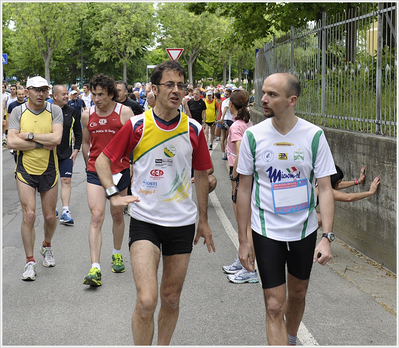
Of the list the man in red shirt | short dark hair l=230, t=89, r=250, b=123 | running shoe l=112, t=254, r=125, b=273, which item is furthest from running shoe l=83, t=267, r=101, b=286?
short dark hair l=230, t=89, r=250, b=123

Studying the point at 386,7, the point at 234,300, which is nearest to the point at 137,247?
the point at 234,300

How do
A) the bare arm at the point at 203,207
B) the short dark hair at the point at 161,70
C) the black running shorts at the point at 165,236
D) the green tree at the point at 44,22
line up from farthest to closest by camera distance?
the green tree at the point at 44,22 < the bare arm at the point at 203,207 < the short dark hair at the point at 161,70 < the black running shorts at the point at 165,236

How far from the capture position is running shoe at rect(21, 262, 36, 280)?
6.58m

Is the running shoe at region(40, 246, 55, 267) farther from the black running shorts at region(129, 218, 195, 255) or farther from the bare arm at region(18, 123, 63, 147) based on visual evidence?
the black running shorts at region(129, 218, 195, 255)

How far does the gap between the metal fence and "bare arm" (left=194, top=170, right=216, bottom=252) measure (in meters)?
3.66

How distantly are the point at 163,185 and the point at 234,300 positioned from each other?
6.73 ft

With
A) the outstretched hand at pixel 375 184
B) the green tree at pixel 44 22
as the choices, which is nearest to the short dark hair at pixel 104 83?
the outstretched hand at pixel 375 184

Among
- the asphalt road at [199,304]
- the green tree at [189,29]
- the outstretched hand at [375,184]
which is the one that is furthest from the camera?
the green tree at [189,29]

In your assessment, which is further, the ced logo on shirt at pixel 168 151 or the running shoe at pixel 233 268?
the running shoe at pixel 233 268

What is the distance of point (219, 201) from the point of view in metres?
11.7

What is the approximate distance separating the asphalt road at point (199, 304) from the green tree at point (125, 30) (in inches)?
2387

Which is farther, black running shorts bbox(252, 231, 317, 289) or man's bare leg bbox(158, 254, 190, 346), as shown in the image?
man's bare leg bbox(158, 254, 190, 346)

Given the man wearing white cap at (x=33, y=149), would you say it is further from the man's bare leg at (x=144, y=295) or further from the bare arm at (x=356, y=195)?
the bare arm at (x=356, y=195)

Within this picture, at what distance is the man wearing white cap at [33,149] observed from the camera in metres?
6.83
